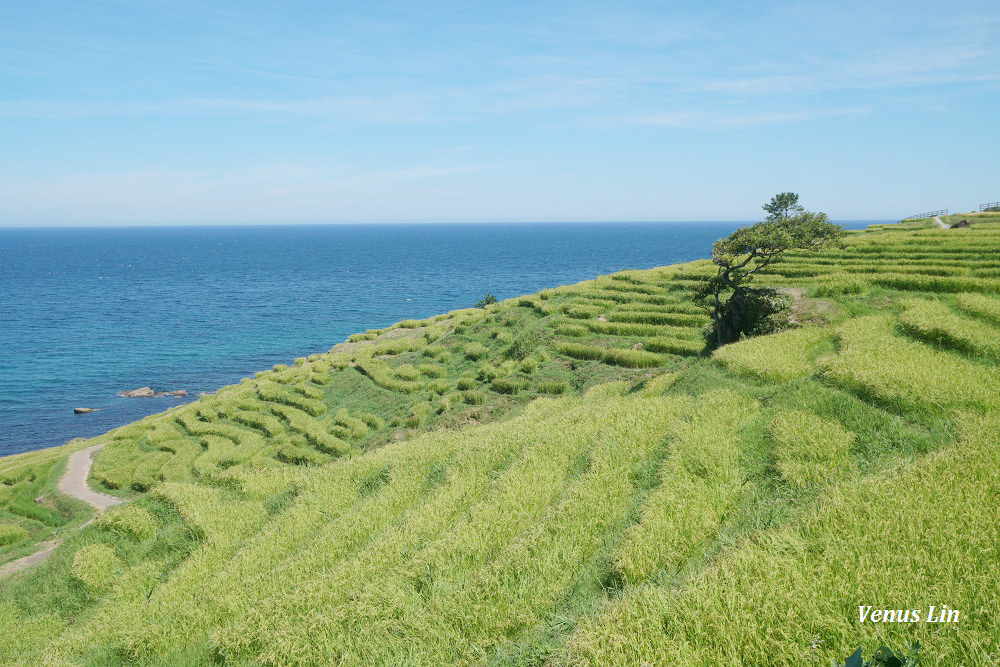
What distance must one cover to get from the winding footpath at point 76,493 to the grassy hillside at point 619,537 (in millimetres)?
925

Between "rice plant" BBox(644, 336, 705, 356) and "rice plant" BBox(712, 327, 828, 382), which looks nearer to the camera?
"rice plant" BBox(712, 327, 828, 382)

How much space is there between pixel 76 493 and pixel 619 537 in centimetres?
3195

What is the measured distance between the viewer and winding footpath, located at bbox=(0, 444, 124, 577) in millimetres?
21984

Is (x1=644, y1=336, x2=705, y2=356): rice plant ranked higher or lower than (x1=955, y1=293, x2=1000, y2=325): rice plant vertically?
lower

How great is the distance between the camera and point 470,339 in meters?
45.7

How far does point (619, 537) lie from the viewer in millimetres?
10125

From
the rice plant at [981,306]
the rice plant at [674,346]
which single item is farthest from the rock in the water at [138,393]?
the rice plant at [981,306]

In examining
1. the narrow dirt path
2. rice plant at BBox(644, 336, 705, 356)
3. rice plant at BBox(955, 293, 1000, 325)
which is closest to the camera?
rice plant at BBox(955, 293, 1000, 325)

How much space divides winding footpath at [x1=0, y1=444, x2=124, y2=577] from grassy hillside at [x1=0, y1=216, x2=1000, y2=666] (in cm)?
92

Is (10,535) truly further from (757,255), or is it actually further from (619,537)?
(757,255)

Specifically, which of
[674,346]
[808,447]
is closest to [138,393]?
[674,346]

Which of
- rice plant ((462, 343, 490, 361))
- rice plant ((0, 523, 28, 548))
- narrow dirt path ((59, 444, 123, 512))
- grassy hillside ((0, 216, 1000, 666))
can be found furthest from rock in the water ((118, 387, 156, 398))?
rice plant ((462, 343, 490, 361))

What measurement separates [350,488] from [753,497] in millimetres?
11765

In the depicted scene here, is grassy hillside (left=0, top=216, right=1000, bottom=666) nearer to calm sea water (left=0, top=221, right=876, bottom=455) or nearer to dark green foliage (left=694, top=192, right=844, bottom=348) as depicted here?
dark green foliage (left=694, top=192, right=844, bottom=348)
